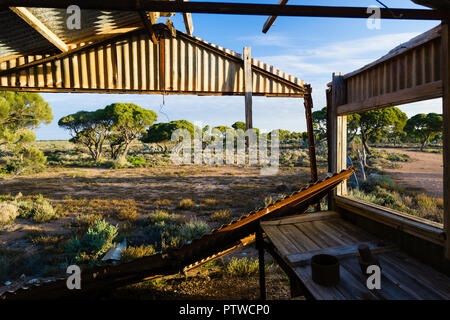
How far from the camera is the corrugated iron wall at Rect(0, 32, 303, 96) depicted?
14.7 ft

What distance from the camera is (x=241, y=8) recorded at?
2.10 m

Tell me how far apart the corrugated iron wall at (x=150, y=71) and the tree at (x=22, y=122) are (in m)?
14.2

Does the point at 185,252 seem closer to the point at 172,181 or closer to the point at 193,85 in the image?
the point at 193,85

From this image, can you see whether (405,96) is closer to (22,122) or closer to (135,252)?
(135,252)

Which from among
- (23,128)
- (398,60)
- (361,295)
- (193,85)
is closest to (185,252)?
(361,295)

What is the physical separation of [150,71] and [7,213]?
8.36 metres

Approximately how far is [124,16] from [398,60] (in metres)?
4.24

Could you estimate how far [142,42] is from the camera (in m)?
4.78

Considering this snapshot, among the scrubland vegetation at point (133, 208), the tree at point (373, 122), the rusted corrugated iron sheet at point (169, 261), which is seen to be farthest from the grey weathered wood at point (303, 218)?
the tree at point (373, 122)

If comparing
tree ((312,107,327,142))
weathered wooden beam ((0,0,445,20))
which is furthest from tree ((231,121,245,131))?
weathered wooden beam ((0,0,445,20))

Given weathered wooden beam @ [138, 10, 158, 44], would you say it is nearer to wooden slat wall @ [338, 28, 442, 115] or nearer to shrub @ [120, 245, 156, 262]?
wooden slat wall @ [338, 28, 442, 115]

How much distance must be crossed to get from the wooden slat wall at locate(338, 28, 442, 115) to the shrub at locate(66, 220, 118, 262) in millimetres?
6772

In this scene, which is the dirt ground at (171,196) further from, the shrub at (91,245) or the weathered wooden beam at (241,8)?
the weathered wooden beam at (241,8)

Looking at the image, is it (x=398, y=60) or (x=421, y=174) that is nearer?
(x=398, y=60)
